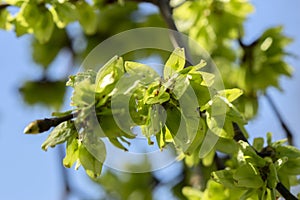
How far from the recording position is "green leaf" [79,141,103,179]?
1.07m

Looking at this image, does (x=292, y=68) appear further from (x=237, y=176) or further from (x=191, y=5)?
(x=237, y=176)

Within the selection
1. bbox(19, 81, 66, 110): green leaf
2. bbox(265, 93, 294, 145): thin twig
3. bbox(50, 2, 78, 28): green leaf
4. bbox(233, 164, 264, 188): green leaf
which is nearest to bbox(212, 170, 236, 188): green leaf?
bbox(233, 164, 264, 188): green leaf

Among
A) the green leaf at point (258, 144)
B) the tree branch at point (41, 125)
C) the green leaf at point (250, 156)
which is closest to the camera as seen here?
the tree branch at point (41, 125)

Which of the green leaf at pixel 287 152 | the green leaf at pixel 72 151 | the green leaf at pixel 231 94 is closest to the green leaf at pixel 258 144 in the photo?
the green leaf at pixel 287 152

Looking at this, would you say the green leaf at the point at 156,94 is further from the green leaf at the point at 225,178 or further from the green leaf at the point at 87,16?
the green leaf at the point at 87,16

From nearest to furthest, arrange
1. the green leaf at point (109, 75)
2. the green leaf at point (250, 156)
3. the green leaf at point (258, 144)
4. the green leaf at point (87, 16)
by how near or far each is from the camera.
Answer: the green leaf at point (109, 75), the green leaf at point (250, 156), the green leaf at point (258, 144), the green leaf at point (87, 16)

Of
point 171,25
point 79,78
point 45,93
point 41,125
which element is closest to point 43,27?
point 171,25

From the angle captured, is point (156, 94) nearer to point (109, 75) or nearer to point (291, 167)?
point (109, 75)

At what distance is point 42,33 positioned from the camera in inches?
57.0

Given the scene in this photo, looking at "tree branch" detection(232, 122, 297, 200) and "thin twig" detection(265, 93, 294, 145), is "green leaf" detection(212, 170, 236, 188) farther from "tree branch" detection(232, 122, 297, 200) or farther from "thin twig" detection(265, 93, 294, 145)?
"thin twig" detection(265, 93, 294, 145)

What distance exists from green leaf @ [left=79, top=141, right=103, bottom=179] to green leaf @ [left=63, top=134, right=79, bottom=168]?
0.01 m

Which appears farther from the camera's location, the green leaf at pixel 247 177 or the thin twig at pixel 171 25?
the thin twig at pixel 171 25

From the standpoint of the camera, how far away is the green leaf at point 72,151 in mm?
1051

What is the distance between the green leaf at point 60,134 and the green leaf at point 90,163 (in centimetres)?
4
